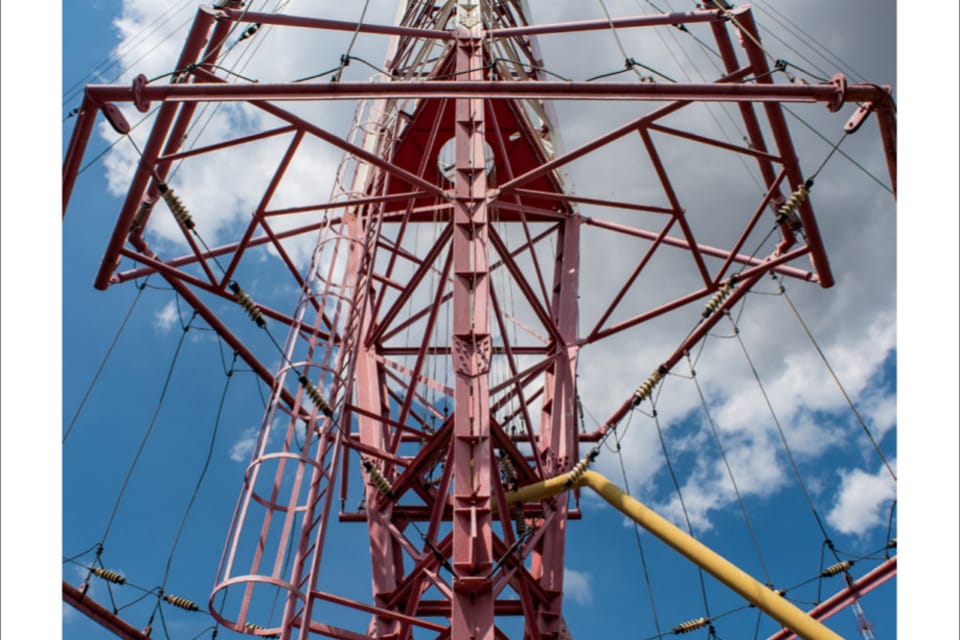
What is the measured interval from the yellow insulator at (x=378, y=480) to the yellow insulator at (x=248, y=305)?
399cm

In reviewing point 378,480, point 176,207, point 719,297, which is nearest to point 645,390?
point 719,297

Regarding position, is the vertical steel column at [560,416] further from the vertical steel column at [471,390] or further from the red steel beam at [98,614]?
the red steel beam at [98,614]

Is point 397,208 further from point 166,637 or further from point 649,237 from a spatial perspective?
point 166,637

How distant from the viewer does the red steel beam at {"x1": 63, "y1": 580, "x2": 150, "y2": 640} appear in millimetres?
12586

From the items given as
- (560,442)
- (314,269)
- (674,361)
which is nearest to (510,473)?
(560,442)

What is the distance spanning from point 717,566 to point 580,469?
350 cm

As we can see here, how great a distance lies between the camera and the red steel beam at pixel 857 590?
43.1 ft

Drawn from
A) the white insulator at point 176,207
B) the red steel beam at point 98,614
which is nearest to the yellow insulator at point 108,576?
the red steel beam at point 98,614

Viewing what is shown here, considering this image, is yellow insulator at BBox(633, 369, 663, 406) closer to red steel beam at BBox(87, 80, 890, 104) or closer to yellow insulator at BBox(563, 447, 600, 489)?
yellow insulator at BBox(563, 447, 600, 489)

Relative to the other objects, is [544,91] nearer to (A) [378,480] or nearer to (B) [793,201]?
(B) [793,201]

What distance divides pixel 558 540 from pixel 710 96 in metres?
9.63
